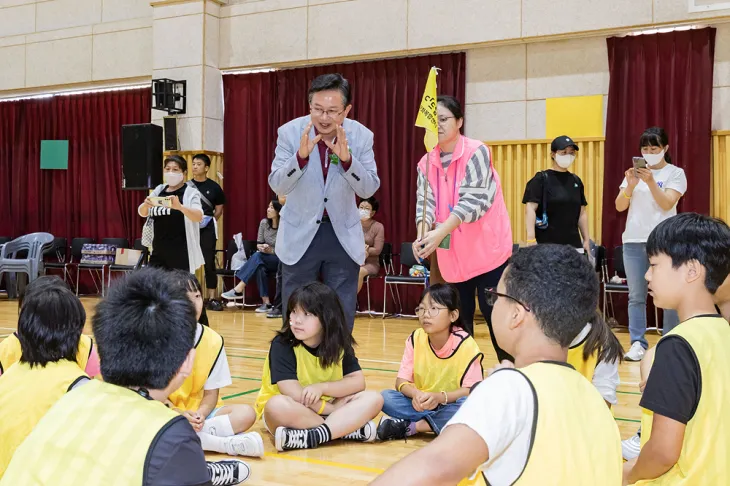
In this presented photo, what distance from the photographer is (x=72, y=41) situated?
1070 centimetres

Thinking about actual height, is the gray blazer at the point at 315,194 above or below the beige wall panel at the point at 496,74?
below

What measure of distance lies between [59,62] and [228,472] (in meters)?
9.30

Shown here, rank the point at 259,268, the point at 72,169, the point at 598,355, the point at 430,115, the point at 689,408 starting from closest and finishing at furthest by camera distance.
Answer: the point at 689,408 < the point at 598,355 < the point at 430,115 < the point at 259,268 < the point at 72,169

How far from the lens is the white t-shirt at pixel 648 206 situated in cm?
536

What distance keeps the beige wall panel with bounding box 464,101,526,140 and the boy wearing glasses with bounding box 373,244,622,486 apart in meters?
7.00

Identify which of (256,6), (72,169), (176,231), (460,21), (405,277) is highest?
(256,6)

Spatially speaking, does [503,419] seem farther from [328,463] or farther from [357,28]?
[357,28]

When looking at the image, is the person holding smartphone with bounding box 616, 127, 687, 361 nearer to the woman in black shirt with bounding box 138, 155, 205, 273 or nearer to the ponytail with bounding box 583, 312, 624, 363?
the ponytail with bounding box 583, 312, 624, 363

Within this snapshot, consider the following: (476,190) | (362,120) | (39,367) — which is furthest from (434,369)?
(362,120)

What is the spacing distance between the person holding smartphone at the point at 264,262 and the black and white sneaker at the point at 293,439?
18.7ft

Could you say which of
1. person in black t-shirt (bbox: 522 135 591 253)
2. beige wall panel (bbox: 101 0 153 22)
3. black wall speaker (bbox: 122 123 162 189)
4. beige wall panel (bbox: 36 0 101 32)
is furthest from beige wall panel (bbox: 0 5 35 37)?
person in black t-shirt (bbox: 522 135 591 253)

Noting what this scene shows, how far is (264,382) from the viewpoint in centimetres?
366

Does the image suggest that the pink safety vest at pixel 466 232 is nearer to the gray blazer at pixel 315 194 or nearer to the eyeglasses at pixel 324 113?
the gray blazer at pixel 315 194

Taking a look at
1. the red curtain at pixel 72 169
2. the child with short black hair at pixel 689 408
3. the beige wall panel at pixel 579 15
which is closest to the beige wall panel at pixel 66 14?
the red curtain at pixel 72 169
